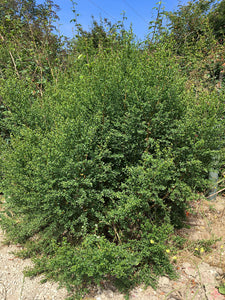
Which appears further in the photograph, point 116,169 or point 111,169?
point 116,169

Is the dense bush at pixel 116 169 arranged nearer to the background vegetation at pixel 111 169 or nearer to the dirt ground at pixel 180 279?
the background vegetation at pixel 111 169

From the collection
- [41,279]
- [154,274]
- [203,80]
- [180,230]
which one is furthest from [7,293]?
[203,80]

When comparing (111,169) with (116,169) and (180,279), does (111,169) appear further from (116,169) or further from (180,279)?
(180,279)

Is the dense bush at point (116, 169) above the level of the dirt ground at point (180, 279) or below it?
above

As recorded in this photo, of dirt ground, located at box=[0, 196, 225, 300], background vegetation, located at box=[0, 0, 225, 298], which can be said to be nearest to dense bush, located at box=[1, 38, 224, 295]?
background vegetation, located at box=[0, 0, 225, 298]

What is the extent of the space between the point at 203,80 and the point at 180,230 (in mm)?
3065

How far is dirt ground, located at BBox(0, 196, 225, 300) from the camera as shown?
1829 mm

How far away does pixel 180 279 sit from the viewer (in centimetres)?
196

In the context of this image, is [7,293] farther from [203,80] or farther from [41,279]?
[203,80]

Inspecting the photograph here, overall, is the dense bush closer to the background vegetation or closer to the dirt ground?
the background vegetation

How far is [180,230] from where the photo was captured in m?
2.50

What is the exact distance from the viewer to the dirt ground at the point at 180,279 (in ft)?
6.00

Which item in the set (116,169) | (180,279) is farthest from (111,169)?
(180,279)

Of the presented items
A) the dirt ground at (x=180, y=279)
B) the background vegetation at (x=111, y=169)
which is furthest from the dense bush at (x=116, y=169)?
the dirt ground at (x=180, y=279)
